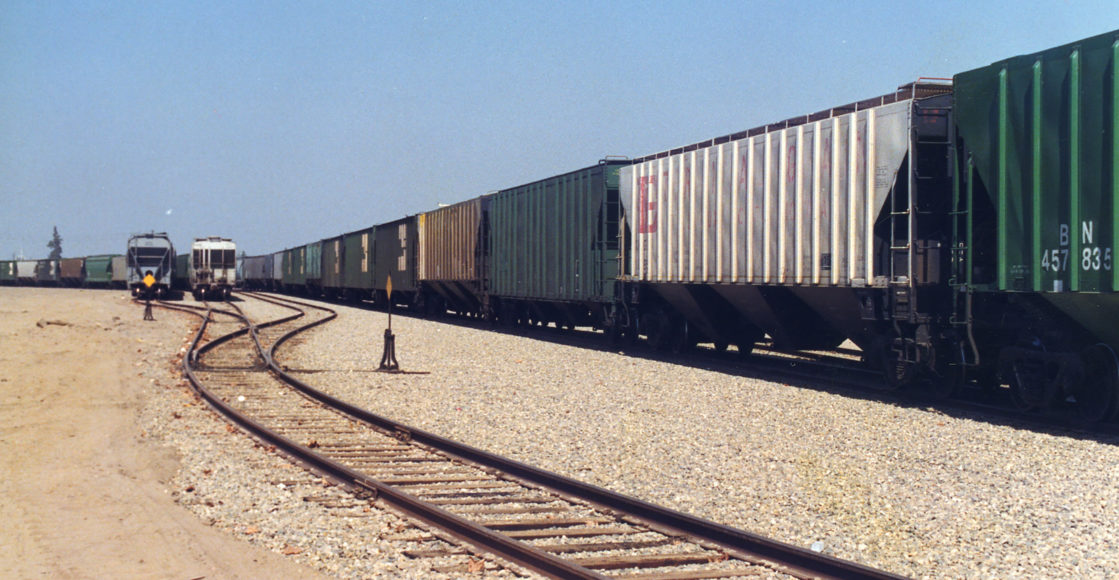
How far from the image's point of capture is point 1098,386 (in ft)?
32.8

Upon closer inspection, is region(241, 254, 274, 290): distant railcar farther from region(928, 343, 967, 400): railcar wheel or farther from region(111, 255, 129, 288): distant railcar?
region(928, 343, 967, 400): railcar wheel

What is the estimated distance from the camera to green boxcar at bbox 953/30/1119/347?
9.34m

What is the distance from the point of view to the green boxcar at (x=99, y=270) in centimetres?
7150

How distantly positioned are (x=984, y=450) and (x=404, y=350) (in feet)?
45.4

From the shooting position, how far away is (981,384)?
12.3m

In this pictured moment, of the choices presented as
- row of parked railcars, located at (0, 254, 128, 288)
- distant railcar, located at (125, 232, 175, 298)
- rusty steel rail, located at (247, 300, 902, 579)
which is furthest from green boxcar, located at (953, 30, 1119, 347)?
row of parked railcars, located at (0, 254, 128, 288)

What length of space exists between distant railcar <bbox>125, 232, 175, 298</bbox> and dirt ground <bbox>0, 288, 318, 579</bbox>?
28.6m

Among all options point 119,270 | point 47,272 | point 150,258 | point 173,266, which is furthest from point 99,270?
point 150,258

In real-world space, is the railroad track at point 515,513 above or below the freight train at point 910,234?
below

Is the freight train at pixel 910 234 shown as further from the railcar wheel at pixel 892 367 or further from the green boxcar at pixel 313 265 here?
the green boxcar at pixel 313 265

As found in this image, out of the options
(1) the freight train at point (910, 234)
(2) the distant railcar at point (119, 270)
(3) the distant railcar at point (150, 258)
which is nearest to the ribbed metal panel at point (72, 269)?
(2) the distant railcar at point (119, 270)

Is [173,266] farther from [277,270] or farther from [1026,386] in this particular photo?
[1026,386]

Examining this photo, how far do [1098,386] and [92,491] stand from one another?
10.1m

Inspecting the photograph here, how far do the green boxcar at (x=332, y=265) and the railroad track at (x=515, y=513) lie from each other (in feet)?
128
